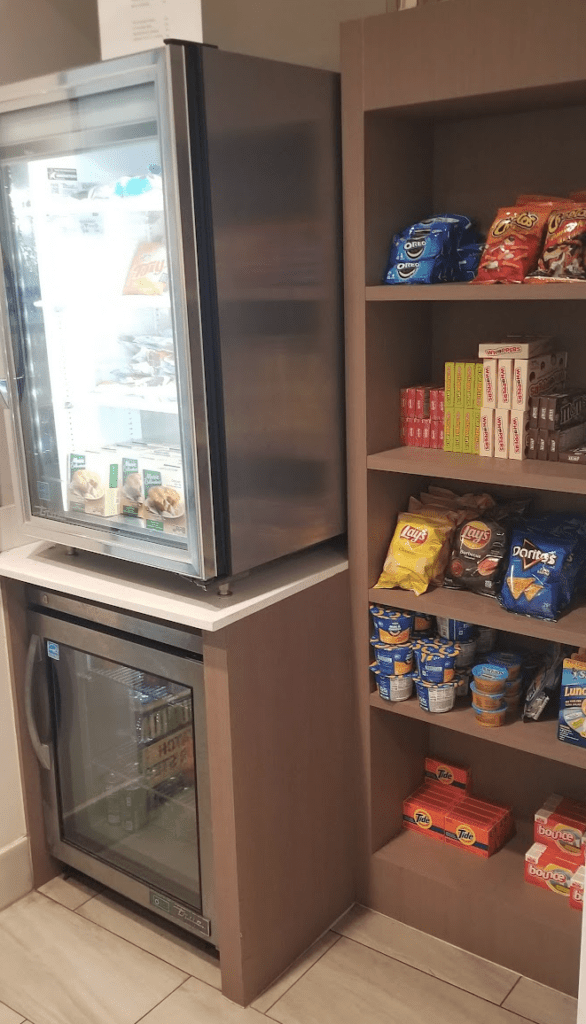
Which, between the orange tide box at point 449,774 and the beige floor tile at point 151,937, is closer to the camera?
the beige floor tile at point 151,937

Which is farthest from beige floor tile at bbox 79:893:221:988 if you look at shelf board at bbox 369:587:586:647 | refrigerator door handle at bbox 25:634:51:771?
shelf board at bbox 369:587:586:647

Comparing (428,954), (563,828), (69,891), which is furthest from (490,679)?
(69,891)

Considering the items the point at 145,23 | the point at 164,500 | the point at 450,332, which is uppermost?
the point at 145,23

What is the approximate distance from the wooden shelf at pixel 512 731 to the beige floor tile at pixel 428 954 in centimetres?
53

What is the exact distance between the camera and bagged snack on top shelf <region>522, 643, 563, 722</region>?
2145 mm

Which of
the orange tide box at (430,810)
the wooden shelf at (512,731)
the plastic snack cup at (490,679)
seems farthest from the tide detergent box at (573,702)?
the orange tide box at (430,810)

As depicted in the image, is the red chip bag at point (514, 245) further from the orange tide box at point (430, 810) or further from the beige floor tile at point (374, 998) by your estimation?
the beige floor tile at point (374, 998)

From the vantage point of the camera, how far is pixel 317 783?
7.43ft

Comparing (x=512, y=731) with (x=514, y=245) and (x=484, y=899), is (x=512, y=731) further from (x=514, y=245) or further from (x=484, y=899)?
(x=514, y=245)

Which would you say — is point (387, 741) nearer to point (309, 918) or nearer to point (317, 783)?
point (317, 783)

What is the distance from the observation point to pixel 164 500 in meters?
2.05

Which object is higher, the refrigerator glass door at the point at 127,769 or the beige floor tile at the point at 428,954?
the refrigerator glass door at the point at 127,769

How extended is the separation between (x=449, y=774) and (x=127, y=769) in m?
0.86

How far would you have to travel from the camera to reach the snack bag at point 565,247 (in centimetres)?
184
